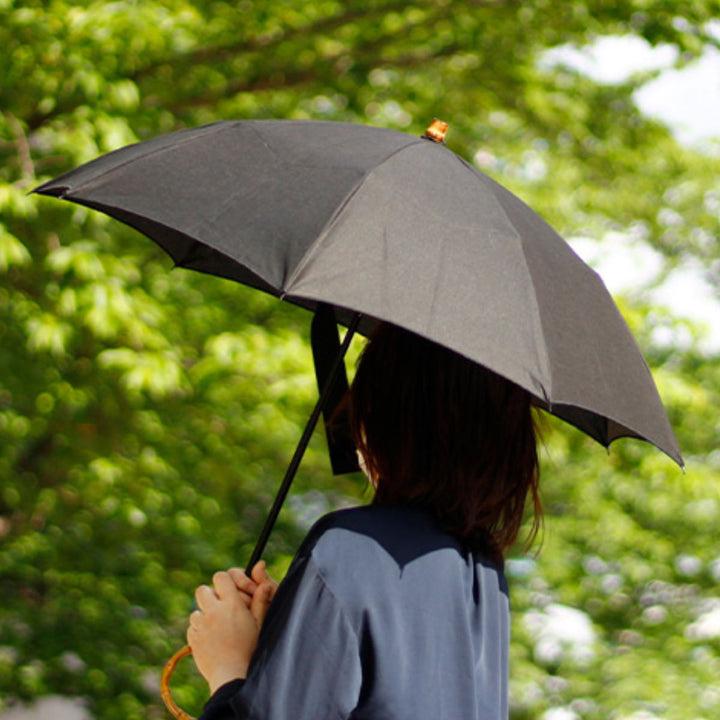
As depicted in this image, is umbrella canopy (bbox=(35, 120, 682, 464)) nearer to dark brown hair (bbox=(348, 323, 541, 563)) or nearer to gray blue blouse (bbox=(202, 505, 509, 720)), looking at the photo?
dark brown hair (bbox=(348, 323, 541, 563))

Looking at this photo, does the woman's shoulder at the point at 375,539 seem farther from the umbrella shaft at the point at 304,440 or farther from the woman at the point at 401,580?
the umbrella shaft at the point at 304,440

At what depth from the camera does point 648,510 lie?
208 inches

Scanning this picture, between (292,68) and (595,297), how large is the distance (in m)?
3.30

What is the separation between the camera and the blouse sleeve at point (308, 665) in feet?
3.83

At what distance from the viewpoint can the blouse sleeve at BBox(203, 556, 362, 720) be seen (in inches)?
45.9

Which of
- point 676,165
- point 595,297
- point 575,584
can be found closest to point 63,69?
point 595,297

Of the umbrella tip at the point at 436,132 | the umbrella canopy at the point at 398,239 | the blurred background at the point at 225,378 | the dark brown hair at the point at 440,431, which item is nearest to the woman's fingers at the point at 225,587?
the dark brown hair at the point at 440,431

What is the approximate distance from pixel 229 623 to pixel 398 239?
57 cm

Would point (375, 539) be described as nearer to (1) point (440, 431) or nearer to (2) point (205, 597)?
(1) point (440, 431)

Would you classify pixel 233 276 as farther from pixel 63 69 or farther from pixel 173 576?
pixel 173 576

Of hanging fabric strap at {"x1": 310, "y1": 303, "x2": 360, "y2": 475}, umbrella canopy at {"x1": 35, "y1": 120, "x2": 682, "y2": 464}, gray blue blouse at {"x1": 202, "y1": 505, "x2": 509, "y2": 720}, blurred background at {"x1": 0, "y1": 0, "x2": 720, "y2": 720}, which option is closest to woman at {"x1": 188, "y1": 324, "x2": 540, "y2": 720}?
gray blue blouse at {"x1": 202, "y1": 505, "x2": 509, "y2": 720}

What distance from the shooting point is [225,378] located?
3.92 meters

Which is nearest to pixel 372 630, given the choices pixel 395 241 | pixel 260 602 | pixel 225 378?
pixel 260 602

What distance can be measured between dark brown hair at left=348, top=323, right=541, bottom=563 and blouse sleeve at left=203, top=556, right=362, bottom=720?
200 millimetres
